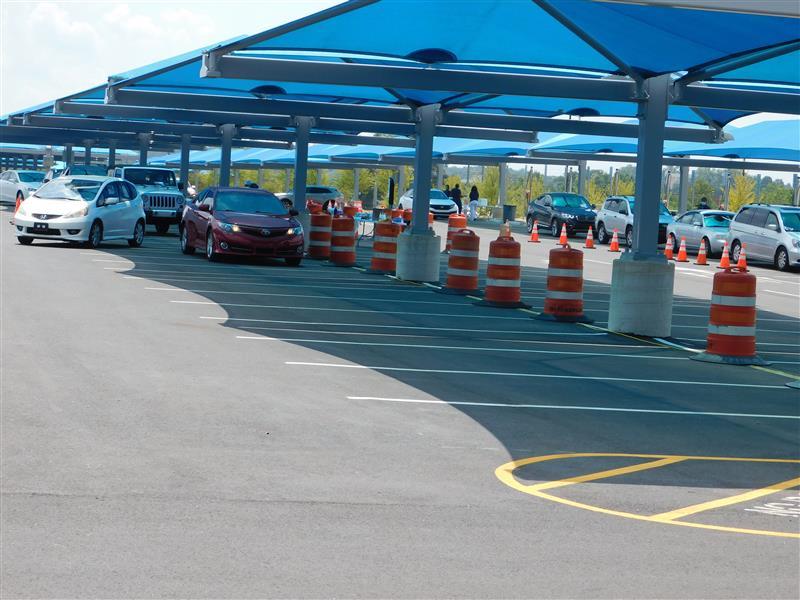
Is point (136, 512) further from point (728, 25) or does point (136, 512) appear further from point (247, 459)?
point (728, 25)

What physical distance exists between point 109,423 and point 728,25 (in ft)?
29.7

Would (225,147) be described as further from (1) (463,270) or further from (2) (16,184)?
(1) (463,270)

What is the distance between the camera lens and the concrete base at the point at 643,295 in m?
17.3

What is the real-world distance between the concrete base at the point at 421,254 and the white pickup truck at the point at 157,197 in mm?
15619

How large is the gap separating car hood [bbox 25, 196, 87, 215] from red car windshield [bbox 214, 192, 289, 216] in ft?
12.8

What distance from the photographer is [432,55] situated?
20.7 m

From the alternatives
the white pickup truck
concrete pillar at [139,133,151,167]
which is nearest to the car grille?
the white pickup truck

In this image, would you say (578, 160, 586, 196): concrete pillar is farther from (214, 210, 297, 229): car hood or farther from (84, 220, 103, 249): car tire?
(214, 210, 297, 229): car hood

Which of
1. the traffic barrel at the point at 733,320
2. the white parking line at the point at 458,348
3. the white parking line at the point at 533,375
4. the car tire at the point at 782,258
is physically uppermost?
the car tire at the point at 782,258

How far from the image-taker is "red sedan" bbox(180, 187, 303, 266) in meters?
27.6

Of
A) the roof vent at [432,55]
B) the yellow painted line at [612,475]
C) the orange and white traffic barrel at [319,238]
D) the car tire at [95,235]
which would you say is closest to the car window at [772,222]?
the orange and white traffic barrel at [319,238]

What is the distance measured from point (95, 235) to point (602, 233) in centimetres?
2264

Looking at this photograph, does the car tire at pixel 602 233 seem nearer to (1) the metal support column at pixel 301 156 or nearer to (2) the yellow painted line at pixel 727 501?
(1) the metal support column at pixel 301 156

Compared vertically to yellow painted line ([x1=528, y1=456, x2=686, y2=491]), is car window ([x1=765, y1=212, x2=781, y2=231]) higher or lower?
higher
